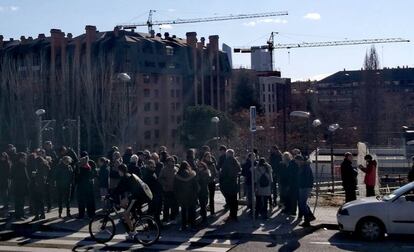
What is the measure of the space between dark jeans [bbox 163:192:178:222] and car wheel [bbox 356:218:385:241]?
452 centimetres

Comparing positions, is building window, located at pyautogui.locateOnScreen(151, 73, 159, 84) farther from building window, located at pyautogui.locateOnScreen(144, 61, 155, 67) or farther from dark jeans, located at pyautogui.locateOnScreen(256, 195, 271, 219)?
dark jeans, located at pyautogui.locateOnScreen(256, 195, 271, 219)

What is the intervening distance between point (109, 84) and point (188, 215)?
4440cm

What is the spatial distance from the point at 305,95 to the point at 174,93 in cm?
2180

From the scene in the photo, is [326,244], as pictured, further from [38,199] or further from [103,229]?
[38,199]

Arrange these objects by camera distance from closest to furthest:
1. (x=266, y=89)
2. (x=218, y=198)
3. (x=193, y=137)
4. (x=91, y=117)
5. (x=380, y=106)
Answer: (x=218, y=198) < (x=193, y=137) < (x=91, y=117) < (x=380, y=106) < (x=266, y=89)

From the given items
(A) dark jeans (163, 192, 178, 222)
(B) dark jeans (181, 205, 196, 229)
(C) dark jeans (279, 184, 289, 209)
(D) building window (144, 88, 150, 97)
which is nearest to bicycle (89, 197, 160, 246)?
(B) dark jeans (181, 205, 196, 229)

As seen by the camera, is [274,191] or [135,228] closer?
[135,228]

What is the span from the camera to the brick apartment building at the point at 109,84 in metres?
58.2

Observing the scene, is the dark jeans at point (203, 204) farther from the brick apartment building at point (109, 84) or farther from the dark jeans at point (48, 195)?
the brick apartment building at point (109, 84)

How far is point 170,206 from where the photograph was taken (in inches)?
642

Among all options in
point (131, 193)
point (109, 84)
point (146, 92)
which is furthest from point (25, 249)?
point (146, 92)

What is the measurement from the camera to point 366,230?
556 inches

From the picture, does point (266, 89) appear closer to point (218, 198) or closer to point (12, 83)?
point (12, 83)

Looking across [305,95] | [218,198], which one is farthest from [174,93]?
[218,198]
